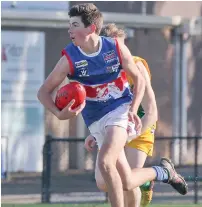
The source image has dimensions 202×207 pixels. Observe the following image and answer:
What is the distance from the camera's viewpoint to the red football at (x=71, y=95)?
8297 mm

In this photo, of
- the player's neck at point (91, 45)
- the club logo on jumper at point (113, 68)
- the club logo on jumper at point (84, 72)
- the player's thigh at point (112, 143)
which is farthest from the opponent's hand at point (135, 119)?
the player's neck at point (91, 45)

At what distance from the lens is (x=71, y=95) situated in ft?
27.2

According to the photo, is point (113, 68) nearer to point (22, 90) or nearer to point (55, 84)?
point (55, 84)

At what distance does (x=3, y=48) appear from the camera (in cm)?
2027

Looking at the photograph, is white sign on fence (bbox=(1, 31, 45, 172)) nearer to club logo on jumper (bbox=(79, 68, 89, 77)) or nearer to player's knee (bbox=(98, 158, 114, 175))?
club logo on jumper (bbox=(79, 68, 89, 77))

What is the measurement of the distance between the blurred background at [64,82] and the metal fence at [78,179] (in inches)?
0.6

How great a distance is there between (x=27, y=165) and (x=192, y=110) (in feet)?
16.6

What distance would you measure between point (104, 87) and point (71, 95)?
0.46 meters

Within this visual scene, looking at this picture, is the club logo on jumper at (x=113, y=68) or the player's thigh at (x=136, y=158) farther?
the player's thigh at (x=136, y=158)

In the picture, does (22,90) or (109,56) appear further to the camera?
(22,90)

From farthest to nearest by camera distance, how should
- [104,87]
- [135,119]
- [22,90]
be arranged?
[22,90]
[104,87]
[135,119]

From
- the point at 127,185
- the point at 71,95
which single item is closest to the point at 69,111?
the point at 71,95

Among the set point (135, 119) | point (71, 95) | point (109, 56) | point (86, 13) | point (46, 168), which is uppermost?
point (86, 13)

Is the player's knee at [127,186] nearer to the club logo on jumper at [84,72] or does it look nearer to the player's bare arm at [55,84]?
the player's bare arm at [55,84]
